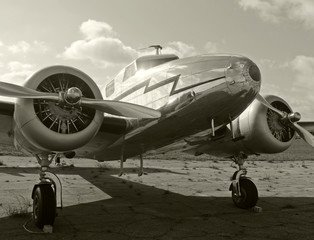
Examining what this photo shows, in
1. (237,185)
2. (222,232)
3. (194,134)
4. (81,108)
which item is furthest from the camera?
(237,185)

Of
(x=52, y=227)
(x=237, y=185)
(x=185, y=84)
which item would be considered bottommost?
(x=52, y=227)

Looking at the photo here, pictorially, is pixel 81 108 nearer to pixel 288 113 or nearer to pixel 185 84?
pixel 185 84

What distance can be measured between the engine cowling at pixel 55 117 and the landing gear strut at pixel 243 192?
12.9 ft

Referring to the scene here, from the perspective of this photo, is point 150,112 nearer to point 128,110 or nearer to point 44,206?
point 128,110

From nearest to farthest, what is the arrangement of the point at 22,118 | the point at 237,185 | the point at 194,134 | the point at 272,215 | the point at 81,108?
the point at 22,118 < the point at 81,108 < the point at 272,215 < the point at 194,134 < the point at 237,185

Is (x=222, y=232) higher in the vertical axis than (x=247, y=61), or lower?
lower

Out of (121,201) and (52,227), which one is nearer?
(52,227)

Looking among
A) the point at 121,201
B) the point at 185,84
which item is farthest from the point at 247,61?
the point at 121,201

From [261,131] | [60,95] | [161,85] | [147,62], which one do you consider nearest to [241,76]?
[161,85]

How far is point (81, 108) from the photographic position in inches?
253

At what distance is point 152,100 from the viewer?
740 centimetres

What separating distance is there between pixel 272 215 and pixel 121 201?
3750 millimetres

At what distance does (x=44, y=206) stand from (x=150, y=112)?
8.61 ft

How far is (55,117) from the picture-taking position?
20.2 feet
